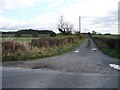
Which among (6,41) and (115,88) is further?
(6,41)

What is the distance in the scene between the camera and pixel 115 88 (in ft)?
27.1

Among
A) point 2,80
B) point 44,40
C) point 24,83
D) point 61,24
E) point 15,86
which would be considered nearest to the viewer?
point 15,86

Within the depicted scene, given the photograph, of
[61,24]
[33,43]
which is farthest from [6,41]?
[61,24]

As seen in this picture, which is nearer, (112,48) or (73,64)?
(73,64)

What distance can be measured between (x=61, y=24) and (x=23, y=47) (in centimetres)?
6144

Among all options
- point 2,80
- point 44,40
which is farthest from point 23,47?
point 2,80

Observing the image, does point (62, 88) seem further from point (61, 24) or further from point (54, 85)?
point (61, 24)

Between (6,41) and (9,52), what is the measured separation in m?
1.19

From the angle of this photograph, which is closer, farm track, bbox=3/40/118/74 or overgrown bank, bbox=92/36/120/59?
farm track, bbox=3/40/118/74

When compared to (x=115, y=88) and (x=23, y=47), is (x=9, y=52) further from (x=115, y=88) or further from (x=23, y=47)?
(x=115, y=88)

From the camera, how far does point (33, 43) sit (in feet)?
83.1

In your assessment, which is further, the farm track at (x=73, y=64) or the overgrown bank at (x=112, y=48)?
the overgrown bank at (x=112, y=48)

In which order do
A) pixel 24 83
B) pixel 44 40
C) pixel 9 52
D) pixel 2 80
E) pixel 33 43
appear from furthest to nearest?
pixel 44 40 < pixel 33 43 < pixel 9 52 < pixel 2 80 < pixel 24 83

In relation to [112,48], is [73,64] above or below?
above
